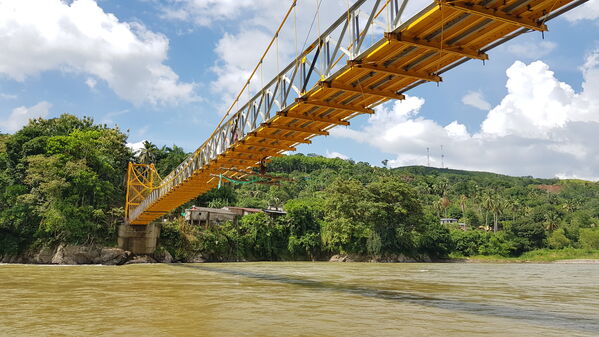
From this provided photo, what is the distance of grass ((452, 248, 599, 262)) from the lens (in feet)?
217

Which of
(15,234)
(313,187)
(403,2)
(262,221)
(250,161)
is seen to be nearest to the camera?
(403,2)

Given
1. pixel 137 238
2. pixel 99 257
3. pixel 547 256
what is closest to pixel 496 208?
pixel 547 256

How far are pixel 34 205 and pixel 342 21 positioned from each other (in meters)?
35.1

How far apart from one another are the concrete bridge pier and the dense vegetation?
2.97 ft

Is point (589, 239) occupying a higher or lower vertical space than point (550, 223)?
lower

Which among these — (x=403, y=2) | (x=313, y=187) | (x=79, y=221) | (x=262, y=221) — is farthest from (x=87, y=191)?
(x=313, y=187)

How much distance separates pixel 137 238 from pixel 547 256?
5908cm

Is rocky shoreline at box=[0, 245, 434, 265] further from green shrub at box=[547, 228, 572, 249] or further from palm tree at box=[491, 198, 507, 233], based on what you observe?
palm tree at box=[491, 198, 507, 233]

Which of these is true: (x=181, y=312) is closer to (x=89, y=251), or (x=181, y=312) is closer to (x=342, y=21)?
(x=342, y=21)

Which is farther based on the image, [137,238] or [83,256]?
[137,238]

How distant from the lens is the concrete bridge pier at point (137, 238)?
40.6 metres

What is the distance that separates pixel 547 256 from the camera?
6750 centimetres

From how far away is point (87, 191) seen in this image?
129 ft

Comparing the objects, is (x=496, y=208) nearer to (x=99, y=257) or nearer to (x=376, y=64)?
(x=99, y=257)
